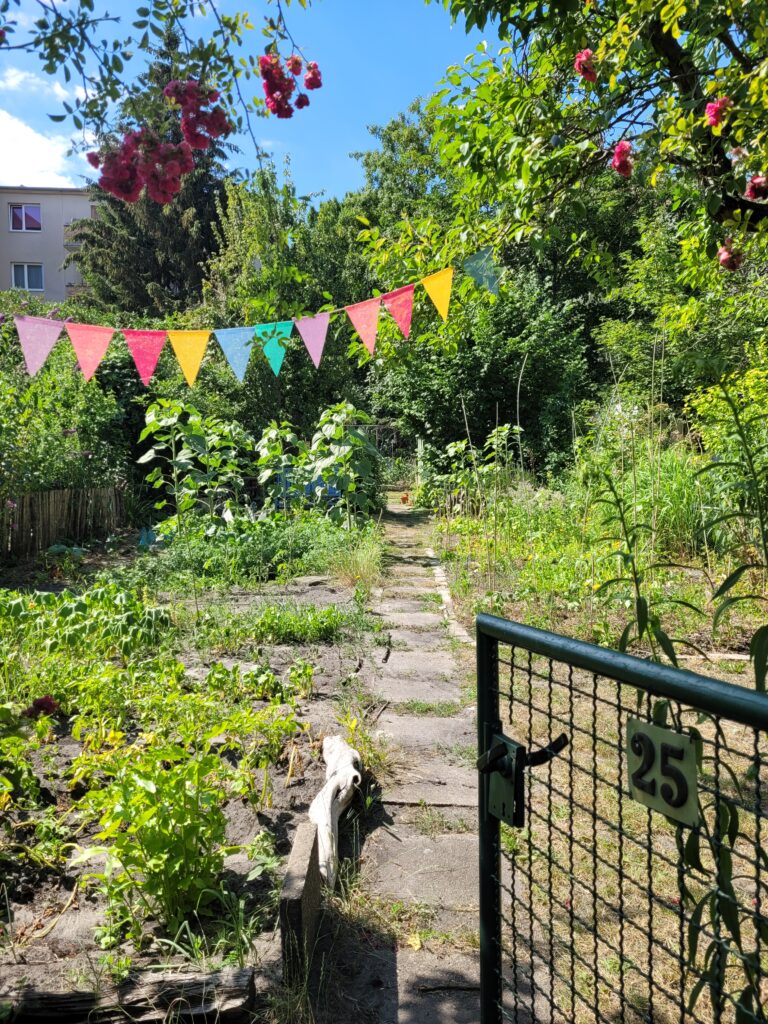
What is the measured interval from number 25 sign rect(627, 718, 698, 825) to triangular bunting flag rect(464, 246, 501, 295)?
453 centimetres

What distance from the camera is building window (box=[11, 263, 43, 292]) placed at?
109 feet

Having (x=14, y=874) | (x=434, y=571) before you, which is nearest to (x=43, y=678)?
(x=14, y=874)

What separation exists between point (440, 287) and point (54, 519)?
17.7 feet

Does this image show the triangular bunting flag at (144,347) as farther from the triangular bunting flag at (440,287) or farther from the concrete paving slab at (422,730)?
the concrete paving slab at (422,730)

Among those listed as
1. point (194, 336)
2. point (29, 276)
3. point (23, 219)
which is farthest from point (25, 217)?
point (194, 336)

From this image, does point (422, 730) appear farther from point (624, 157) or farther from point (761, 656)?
point (624, 157)

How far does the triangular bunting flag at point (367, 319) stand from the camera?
593 cm

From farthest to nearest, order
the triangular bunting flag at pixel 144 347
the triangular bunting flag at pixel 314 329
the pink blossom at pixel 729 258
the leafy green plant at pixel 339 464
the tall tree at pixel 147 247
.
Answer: the tall tree at pixel 147 247
the leafy green plant at pixel 339 464
the triangular bunting flag at pixel 144 347
the triangular bunting flag at pixel 314 329
the pink blossom at pixel 729 258

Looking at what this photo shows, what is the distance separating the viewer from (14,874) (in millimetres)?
2270

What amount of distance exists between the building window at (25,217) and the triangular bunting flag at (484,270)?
110ft

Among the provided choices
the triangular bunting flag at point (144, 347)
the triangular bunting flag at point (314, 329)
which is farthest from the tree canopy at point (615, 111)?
the triangular bunting flag at point (144, 347)

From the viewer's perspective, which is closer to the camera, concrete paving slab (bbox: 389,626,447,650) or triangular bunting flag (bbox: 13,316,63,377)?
concrete paving slab (bbox: 389,626,447,650)

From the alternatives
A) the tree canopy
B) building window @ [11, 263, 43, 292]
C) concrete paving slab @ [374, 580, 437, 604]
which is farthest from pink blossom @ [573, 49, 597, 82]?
building window @ [11, 263, 43, 292]

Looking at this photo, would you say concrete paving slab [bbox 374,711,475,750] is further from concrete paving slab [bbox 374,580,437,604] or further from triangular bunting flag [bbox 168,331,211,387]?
triangular bunting flag [bbox 168,331,211,387]
